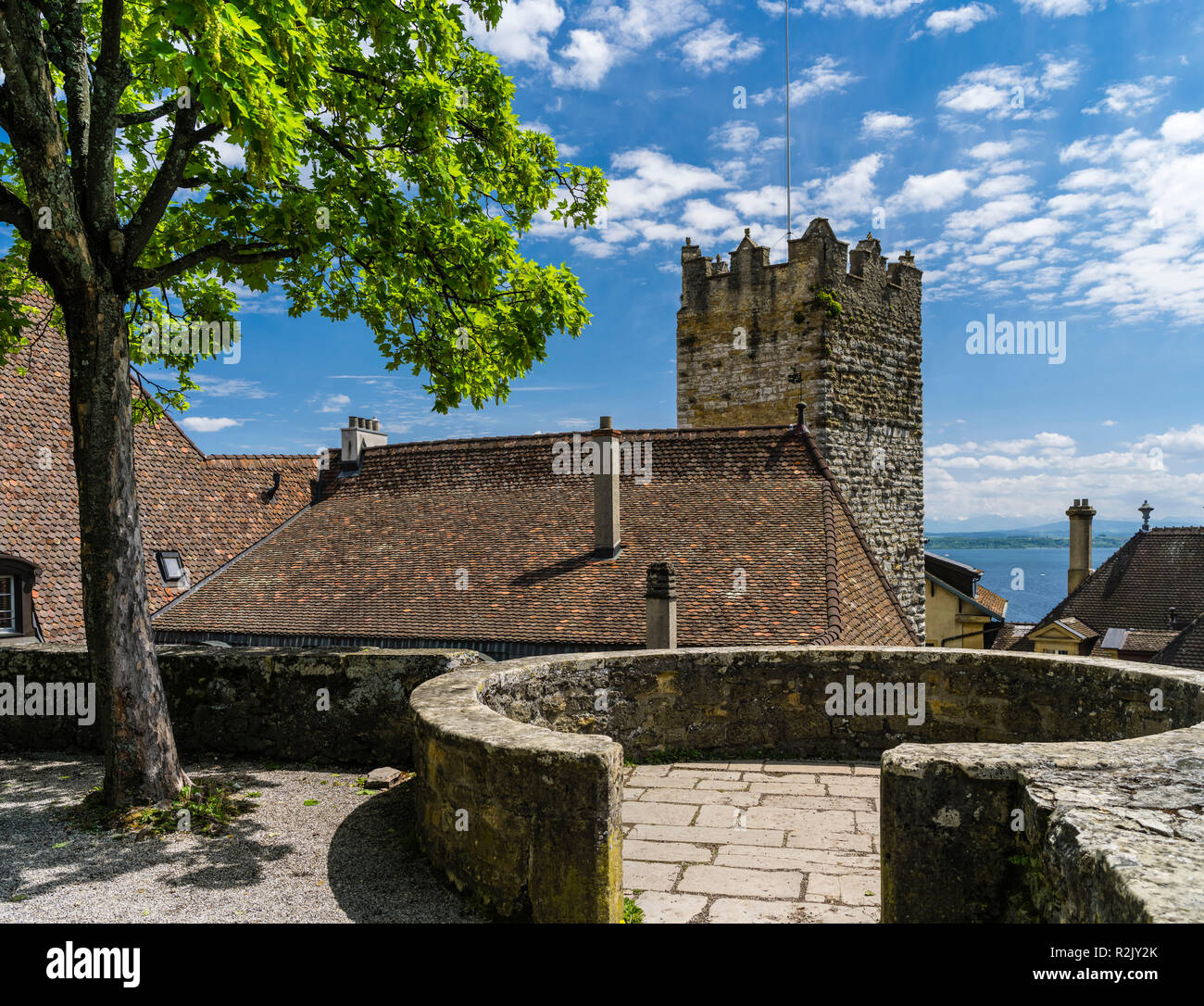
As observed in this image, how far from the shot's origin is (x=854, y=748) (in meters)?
6.67

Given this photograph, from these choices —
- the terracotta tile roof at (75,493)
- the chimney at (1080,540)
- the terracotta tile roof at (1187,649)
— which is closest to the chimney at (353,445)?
the terracotta tile roof at (75,493)

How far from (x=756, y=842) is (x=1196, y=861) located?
285 centimetres

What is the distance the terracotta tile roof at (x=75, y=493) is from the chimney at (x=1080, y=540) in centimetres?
3196

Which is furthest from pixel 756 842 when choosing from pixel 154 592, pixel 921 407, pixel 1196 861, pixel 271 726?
pixel 921 407

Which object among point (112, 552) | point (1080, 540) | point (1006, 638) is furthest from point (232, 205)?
point (1080, 540)

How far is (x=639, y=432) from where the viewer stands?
19.1 m

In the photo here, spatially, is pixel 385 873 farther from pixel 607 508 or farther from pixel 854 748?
pixel 607 508

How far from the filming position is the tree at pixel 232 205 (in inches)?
208

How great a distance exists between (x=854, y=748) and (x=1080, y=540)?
120ft

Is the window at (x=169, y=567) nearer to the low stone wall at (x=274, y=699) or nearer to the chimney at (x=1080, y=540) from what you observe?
the low stone wall at (x=274, y=699)

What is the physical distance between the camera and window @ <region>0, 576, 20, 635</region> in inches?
547

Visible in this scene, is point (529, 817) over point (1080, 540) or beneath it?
beneath

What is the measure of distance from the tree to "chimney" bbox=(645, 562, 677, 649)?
14.5 feet

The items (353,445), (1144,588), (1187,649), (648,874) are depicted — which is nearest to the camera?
(648,874)
